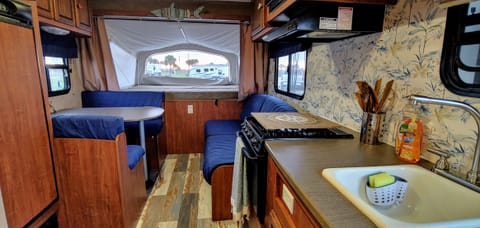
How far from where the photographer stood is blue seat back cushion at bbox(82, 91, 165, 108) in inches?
127

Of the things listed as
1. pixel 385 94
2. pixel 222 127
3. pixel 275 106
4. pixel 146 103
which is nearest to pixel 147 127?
pixel 146 103

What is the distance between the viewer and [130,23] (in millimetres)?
3373

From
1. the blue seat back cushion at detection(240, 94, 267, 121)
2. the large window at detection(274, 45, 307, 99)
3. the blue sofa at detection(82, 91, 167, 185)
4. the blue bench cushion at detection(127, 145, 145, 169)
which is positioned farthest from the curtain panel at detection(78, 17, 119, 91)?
the large window at detection(274, 45, 307, 99)

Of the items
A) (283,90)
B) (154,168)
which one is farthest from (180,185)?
(283,90)

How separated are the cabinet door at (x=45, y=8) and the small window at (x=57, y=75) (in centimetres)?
67

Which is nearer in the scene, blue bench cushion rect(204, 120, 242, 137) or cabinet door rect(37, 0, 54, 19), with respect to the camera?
cabinet door rect(37, 0, 54, 19)

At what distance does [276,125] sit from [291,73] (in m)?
1.37

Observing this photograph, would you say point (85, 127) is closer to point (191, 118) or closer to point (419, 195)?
point (419, 195)

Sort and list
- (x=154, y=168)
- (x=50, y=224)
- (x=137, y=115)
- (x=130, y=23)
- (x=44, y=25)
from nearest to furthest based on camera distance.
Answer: (x=50, y=224) < (x=44, y=25) < (x=137, y=115) < (x=154, y=168) < (x=130, y=23)

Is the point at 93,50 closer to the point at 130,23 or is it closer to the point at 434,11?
the point at 130,23

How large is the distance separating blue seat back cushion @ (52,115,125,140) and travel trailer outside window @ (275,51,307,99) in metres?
1.71

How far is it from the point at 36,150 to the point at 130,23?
240cm

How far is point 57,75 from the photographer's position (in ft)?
9.25

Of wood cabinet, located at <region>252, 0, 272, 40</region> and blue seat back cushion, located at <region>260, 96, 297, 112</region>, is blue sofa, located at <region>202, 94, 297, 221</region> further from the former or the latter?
wood cabinet, located at <region>252, 0, 272, 40</region>
